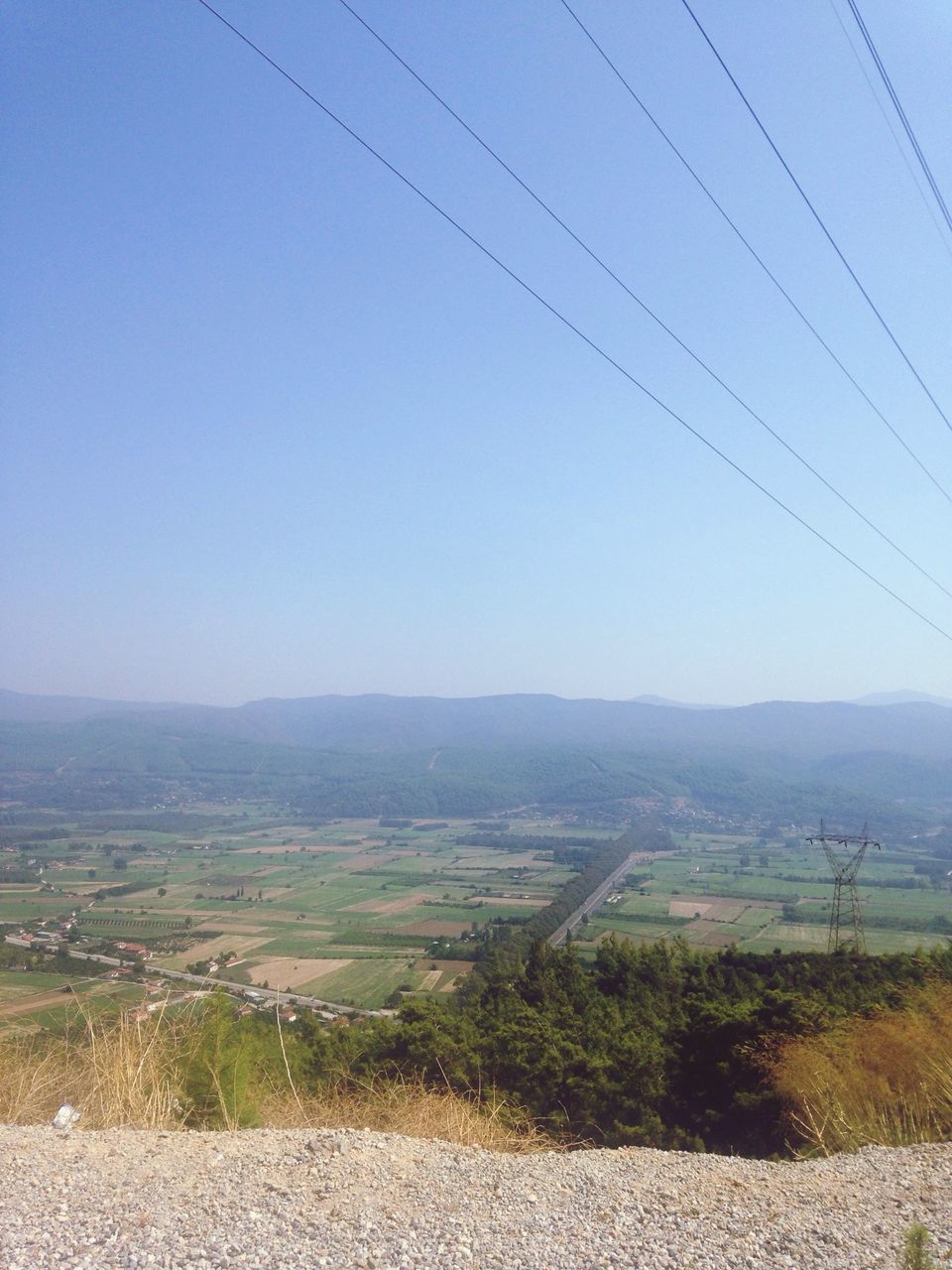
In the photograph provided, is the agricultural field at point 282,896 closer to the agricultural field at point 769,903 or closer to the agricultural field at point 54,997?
the agricultural field at point 54,997

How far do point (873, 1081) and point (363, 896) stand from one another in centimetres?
2211

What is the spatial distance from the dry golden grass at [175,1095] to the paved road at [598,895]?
37.5 ft

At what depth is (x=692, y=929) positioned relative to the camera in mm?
22281

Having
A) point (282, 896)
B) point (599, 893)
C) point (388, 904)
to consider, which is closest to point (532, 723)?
point (599, 893)

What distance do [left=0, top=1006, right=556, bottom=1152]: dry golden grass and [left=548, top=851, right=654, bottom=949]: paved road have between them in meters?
11.4

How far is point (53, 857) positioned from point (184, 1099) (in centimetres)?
2128

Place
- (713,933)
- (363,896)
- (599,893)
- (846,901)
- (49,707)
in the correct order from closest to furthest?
(713,933) < (846,901) < (363,896) < (599,893) < (49,707)

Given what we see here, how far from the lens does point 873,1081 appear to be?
5953 millimetres

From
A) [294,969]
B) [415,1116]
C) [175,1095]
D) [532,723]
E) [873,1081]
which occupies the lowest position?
[294,969]

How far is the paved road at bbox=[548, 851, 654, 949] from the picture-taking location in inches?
824

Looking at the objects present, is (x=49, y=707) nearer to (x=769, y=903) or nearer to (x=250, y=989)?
(x=769, y=903)

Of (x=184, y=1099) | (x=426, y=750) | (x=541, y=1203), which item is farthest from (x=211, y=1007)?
(x=426, y=750)

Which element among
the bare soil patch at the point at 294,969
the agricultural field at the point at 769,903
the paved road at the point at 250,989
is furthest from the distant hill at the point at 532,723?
the paved road at the point at 250,989

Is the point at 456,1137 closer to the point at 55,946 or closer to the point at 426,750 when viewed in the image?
the point at 55,946
